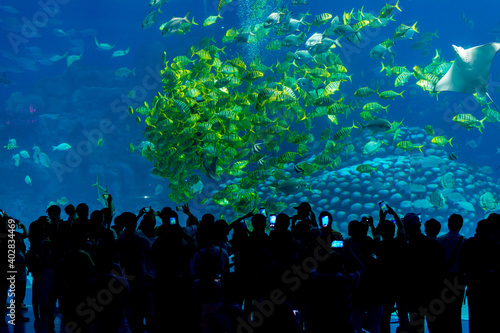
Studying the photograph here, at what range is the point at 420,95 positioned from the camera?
35.2 metres

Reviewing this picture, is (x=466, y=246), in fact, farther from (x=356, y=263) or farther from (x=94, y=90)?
(x=94, y=90)

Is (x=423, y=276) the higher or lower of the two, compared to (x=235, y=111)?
lower

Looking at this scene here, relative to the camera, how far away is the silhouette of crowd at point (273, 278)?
122 inches

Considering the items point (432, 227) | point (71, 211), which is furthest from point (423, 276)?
point (71, 211)

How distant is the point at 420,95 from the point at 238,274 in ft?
117

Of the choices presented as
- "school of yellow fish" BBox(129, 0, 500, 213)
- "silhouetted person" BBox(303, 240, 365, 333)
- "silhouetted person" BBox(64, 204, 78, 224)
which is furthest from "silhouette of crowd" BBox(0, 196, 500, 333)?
"school of yellow fish" BBox(129, 0, 500, 213)

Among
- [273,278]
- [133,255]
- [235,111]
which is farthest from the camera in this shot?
[235,111]

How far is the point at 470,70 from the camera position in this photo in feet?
32.8

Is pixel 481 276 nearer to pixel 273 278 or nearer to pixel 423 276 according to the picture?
pixel 423 276

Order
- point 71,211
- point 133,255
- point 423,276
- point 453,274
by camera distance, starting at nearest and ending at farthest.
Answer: point 423,276 → point 133,255 → point 453,274 → point 71,211

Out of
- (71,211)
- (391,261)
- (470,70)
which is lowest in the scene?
(391,261)

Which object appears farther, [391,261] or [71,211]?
[71,211]

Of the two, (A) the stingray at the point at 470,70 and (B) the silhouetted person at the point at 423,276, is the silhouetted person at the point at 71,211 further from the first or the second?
(A) the stingray at the point at 470,70

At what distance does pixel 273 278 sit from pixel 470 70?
30.2 ft
